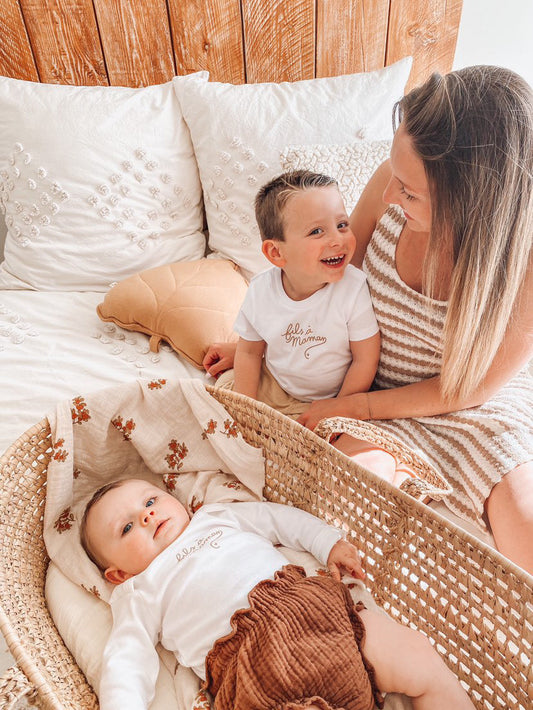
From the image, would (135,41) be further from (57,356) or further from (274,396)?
(274,396)

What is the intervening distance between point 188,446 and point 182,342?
0.91 ft

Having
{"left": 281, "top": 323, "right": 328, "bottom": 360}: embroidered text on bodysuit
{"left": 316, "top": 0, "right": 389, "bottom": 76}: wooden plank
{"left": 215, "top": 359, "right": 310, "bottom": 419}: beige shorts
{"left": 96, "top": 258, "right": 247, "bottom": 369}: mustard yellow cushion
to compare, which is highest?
{"left": 316, "top": 0, "right": 389, "bottom": 76}: wooden plank

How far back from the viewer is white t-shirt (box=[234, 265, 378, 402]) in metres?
1.07

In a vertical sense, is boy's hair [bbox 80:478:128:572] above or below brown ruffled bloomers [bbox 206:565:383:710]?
below

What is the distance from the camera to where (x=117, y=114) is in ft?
4.94

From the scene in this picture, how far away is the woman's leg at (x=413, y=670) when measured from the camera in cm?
74

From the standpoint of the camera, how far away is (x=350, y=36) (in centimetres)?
157

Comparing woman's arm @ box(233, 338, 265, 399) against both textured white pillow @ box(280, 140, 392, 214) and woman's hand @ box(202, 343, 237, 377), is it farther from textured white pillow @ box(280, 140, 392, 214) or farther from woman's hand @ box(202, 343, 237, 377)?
textured white pillow @ box(280, 140, 392, 214)

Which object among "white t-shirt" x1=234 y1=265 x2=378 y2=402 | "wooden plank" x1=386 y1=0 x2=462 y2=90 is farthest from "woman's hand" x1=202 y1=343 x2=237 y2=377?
"wooden plank" x1=386 y1=0 x2=462 y2=90

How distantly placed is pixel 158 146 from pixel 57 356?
0.64m

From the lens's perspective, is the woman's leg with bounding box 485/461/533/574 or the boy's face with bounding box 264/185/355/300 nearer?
the woman's leg with bounding box 485/461/533/574

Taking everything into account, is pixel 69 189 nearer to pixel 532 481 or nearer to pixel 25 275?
pixel 25 275

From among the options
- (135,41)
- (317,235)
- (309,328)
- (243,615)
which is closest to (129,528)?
(243,615)

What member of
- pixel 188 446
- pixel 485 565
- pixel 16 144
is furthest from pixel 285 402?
pixel 16 144
